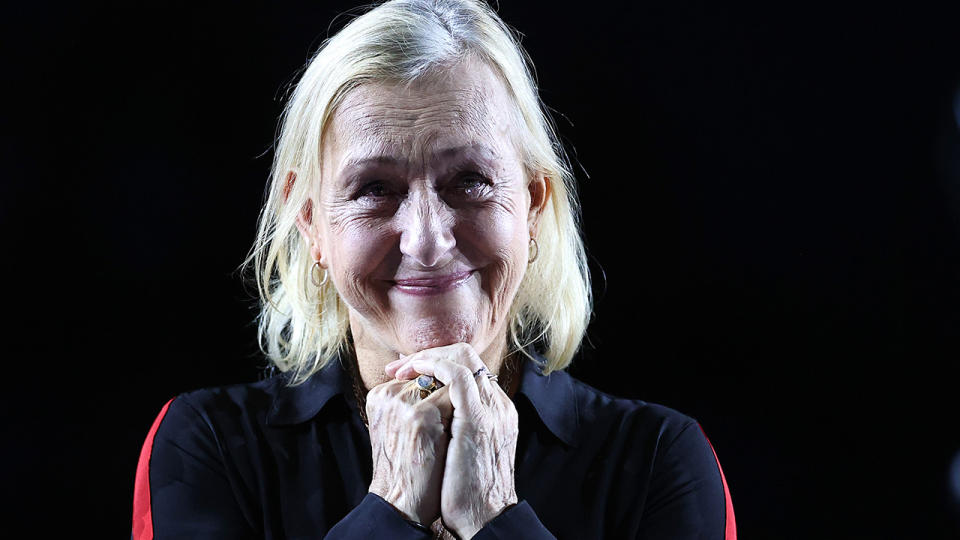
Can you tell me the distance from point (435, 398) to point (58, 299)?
1.13m

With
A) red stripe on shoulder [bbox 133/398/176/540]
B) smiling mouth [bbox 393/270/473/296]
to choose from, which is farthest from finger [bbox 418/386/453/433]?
red stripe on shoulder [bbox 133/398/176/540]

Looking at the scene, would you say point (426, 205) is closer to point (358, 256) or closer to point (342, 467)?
point (358, 256)

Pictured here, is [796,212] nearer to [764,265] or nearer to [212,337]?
[764,265]

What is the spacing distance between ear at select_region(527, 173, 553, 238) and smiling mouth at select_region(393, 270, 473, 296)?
0.82 ft

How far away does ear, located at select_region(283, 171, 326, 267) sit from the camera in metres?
2.04

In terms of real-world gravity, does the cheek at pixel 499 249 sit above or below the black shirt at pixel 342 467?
above

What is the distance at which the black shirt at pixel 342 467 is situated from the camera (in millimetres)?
1936

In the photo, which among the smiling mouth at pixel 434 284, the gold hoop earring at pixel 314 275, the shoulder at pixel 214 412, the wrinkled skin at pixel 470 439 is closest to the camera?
the wrinkled skin at pixel 470 439

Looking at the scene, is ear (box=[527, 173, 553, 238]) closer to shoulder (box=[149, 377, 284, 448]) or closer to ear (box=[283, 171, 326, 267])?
ear (box=[283, 171, 326, 267])

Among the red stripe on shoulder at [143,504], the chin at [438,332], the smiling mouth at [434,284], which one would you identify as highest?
the smiling mouth at [434,284]

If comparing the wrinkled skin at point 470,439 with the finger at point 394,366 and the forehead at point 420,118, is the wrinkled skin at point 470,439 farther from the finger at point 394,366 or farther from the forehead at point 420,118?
the forehead at point 420,118

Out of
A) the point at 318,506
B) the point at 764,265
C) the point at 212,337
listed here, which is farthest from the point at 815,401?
the point at 212,337

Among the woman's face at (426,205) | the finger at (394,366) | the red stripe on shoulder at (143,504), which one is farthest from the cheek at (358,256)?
the red stripe on shoulder at (143,504)

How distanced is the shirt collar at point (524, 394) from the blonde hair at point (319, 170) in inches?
1.5
